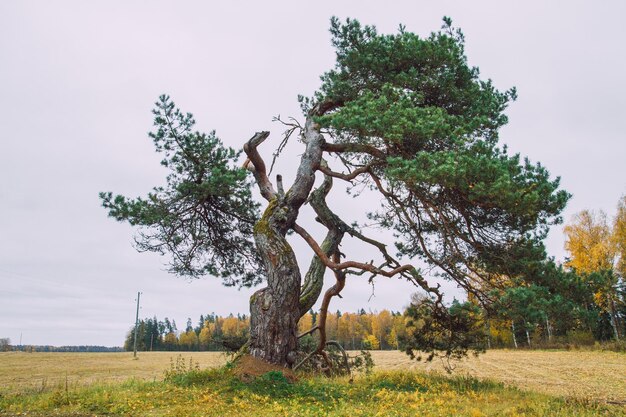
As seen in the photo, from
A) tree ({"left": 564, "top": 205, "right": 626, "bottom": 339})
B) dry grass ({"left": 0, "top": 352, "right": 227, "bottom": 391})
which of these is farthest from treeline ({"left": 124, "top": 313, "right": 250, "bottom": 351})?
tree ({"left": 564, "top": 205, "right": 626, "bottom": 339})

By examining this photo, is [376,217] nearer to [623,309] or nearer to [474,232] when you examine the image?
[474,232]

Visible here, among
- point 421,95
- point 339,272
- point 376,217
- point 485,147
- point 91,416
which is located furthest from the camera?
point 376,217

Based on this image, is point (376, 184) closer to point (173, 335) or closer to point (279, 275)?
point (279, 275)

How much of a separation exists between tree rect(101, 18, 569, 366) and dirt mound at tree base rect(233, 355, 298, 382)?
226mm

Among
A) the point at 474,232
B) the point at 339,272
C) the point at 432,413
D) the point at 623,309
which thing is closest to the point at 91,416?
the point at 432,413

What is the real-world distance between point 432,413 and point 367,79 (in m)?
8.56

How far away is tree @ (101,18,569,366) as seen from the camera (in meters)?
8.22

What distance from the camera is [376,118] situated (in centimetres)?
868

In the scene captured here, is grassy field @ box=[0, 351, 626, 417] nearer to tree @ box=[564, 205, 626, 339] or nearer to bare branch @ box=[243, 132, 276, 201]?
bare branch @ box=[243, 132, 276, 201]

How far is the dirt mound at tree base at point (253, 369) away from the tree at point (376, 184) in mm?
226

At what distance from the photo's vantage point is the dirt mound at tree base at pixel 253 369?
8727 mm

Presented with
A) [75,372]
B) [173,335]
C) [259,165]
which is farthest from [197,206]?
[173,335]

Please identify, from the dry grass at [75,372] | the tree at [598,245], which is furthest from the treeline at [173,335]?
the tree at [598,245]

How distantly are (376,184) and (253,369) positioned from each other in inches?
220
